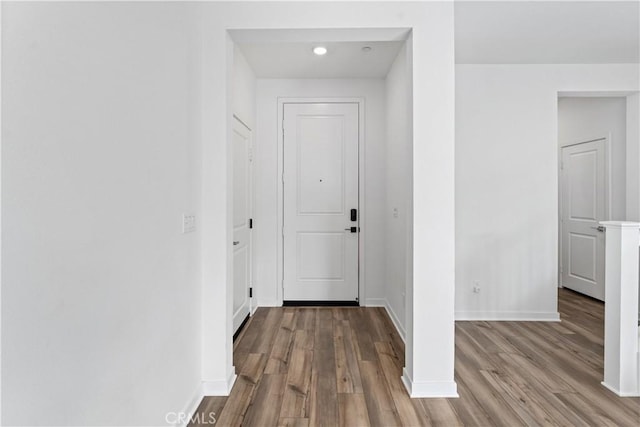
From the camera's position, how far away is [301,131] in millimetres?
3912

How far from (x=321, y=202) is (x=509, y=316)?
91.7 inches

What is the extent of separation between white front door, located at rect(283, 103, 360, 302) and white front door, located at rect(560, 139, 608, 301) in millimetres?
2901

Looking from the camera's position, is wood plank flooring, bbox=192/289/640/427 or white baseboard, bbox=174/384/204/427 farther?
wood plank flooring, bbox=192/289/640/427

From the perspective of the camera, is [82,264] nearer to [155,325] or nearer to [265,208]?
[155,325]

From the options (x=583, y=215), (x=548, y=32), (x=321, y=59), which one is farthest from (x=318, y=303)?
(x=583, y=215)

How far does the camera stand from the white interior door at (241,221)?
3.12m

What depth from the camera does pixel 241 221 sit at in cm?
334

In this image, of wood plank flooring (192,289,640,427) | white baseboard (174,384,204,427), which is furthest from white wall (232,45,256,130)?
white baseboard (174,384,204,427)

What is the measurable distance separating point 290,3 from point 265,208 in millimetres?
2238

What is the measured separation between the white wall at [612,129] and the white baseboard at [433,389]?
321 centimetres

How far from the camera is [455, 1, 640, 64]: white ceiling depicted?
2.53 metres

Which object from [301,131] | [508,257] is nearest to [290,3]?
[301,131]

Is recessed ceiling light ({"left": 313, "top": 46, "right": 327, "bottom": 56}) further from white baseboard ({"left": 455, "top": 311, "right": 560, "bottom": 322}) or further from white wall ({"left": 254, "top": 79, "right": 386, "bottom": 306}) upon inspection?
white baseboard ({"left": 455, "top": 311, "right": 560, "bottom": 322})

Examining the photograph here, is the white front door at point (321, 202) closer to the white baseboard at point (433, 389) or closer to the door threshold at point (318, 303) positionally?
the door threshold at point (318, 303)
